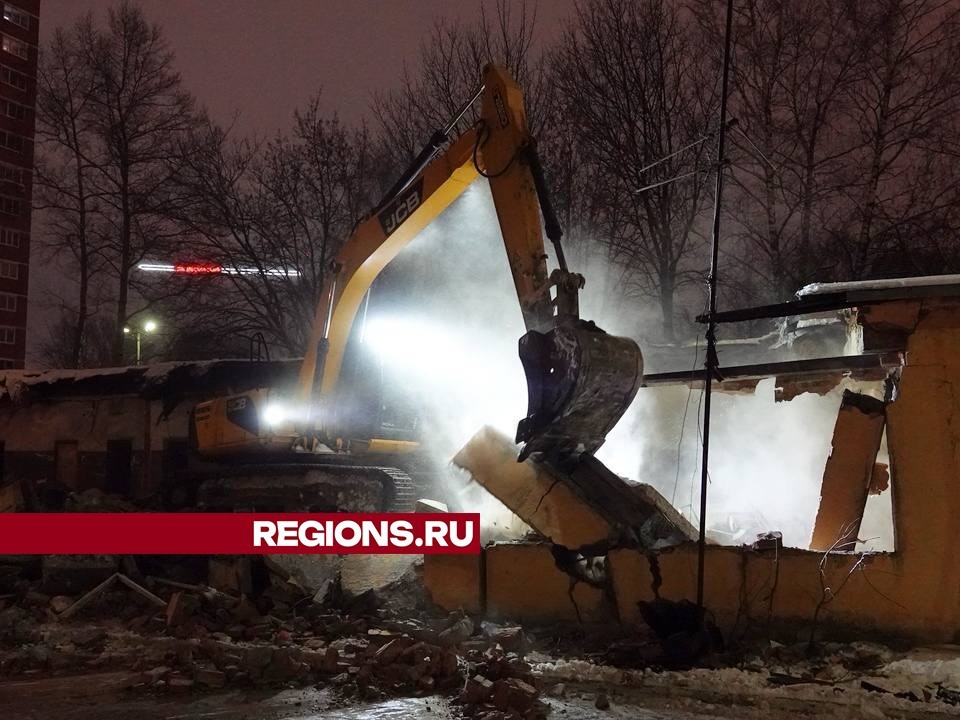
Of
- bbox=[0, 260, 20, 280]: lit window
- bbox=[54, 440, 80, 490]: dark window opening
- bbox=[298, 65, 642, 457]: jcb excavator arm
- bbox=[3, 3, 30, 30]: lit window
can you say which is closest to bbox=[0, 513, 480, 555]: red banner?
bbox=[298, 65, 642, 457]: jcb excavator arm

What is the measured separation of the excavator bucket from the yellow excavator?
0.03 feet

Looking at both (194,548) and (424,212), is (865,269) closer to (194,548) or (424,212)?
(424,212)

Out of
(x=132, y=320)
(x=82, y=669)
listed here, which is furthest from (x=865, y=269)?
(x=132, y=320)

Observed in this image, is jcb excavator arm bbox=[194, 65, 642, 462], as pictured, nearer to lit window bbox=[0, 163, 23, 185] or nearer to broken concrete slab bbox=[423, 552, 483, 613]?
broken concrete slab bbox=[423, 552, 483, 613]

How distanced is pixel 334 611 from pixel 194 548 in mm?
2682

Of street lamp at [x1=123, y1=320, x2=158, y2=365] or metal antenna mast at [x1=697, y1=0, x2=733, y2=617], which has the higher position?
street lamp at [x1=123, y1=320, x2=158, y2=365]

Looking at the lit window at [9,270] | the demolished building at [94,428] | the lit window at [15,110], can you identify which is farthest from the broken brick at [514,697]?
the lit window at [15,110]

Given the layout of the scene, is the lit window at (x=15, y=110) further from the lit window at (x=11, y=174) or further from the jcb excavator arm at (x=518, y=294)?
the jcb excavator arm at (x=518, y=294)

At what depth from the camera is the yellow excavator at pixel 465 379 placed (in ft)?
20.8

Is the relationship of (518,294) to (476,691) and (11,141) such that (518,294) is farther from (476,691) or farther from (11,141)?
(11,141)

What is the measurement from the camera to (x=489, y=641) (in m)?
6.51

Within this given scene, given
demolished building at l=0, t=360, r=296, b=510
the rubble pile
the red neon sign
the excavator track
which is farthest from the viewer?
the red neon sign

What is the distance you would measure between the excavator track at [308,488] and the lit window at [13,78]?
49.2 metres

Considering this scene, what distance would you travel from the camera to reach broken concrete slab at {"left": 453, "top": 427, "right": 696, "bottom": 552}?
7.20 metres
